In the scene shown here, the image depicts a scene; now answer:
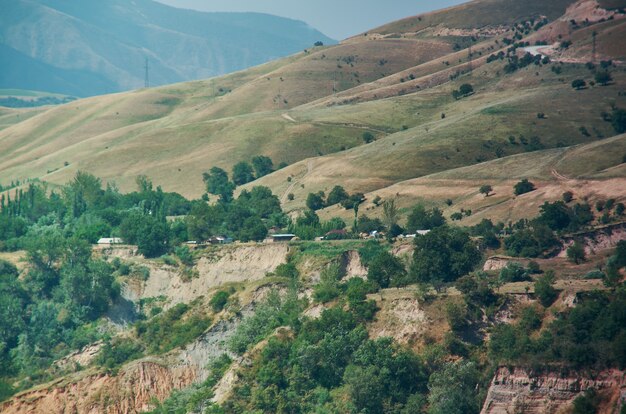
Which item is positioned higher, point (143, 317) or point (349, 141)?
point (349, 141)

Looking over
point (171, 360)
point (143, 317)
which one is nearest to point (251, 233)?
point (143, 317)

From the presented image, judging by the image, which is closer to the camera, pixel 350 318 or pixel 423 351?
pixel 423 351

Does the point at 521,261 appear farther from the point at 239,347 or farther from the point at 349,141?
the point at 349,141

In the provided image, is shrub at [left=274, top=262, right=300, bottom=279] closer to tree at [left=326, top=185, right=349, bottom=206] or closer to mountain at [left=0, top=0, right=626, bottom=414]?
mountain at [left=0, top=0, right=626, bottom=414]

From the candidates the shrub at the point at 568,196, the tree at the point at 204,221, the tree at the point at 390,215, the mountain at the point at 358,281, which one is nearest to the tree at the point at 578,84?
Result: the mountain at the point at 358,281

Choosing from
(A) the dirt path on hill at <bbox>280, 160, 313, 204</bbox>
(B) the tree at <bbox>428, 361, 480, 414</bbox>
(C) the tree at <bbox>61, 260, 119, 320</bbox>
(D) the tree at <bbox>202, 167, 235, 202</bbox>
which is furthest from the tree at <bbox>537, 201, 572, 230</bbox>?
(D) the tree at <bbox>202, 167, 235, 202</bbox>
